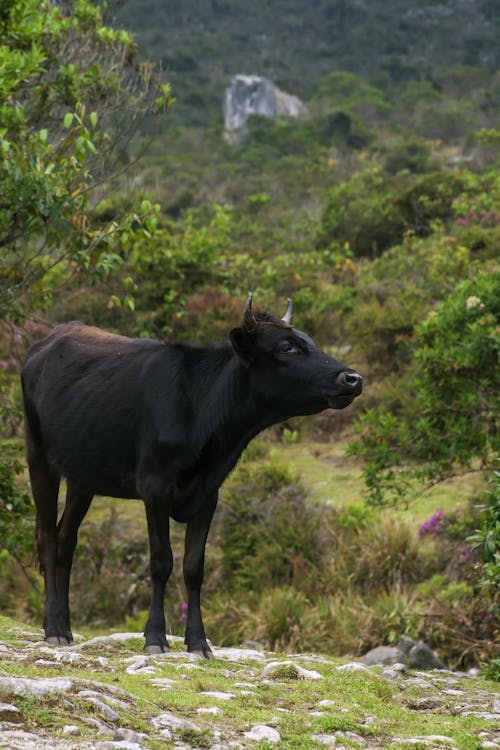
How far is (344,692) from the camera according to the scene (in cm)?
584

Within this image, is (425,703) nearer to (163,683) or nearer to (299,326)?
(163,683)

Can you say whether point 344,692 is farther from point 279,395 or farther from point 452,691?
point 279,395

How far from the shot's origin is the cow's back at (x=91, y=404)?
280 inches

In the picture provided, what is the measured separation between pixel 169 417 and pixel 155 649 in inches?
57.3

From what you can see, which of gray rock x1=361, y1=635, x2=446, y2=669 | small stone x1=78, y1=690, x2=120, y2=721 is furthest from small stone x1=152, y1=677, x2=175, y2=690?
gray rock x1=361, y1=635, x2=446, y2=669

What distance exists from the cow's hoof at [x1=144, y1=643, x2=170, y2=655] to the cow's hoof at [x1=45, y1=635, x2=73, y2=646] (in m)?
0.75

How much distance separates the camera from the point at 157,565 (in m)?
6.86

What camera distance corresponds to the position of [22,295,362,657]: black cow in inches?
267

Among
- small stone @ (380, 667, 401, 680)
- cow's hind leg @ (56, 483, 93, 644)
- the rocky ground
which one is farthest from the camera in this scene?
cow's hind leg @ (56, 483, 93, 644)

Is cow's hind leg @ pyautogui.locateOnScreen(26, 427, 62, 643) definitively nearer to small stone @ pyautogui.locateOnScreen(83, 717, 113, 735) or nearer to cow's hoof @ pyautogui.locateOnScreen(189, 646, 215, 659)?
cow's hoof @ pyautogui.locateOnScreen(189, 646, 215, 659)

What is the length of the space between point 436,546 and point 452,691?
5.52 meters

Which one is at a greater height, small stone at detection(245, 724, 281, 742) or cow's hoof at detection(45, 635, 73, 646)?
small stone at detection(245, 724, 281, 742)

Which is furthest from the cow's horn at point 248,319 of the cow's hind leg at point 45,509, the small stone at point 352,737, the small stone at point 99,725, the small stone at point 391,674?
the small stone at point 99,725

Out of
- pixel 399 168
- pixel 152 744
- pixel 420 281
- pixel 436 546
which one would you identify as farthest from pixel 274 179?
pixel 152 744
